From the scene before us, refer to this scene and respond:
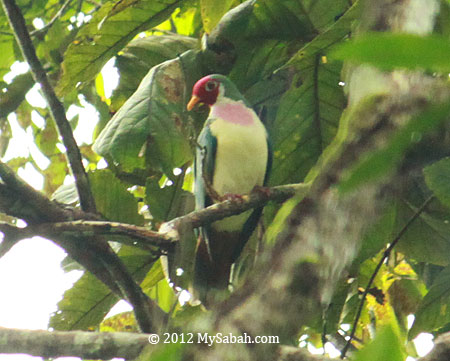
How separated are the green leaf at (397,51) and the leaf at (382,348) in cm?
23

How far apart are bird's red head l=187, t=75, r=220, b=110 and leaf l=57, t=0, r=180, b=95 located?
1.79 ft

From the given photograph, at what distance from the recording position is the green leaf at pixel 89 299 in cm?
267

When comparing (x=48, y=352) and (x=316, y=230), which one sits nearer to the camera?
(x=316, y=230)

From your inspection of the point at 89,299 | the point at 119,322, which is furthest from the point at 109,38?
the point at 119,322

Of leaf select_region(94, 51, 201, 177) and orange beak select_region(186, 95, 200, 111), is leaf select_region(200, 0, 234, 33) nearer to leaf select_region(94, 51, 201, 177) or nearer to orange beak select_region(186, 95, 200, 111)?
leaf select_region(94, 51, 201, 177)

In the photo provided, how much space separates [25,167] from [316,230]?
12.1 feet

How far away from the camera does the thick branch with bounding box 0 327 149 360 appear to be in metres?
1.52

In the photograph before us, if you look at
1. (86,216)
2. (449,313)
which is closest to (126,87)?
(86,216)

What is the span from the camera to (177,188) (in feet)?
9.12

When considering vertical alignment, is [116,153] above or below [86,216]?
above

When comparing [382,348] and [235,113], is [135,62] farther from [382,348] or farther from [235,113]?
[382,348]

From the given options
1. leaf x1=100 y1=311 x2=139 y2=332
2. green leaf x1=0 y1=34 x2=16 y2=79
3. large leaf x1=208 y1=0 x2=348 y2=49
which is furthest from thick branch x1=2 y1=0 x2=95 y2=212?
green leaf x1=0 y1=34 x2=16 y2=79

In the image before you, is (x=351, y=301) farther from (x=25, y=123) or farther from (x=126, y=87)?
(x=25, y=123)

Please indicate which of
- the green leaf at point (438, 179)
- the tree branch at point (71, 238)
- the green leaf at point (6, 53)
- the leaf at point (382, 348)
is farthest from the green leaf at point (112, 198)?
the leaf at point (382, 348)
